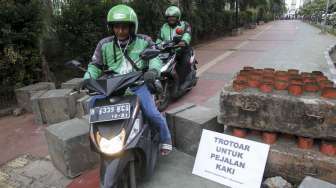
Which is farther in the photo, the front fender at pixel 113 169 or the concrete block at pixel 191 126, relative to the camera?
the concrete block at pixel 191 126

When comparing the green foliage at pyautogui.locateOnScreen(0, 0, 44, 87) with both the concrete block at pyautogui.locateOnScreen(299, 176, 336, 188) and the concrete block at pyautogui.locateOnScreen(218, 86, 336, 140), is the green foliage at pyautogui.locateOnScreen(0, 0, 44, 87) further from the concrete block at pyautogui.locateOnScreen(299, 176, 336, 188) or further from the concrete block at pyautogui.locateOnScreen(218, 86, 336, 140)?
the concrete block at pyautogui.locateOnScreen(299, 176, 336, 188)

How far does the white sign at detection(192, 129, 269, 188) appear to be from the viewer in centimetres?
312

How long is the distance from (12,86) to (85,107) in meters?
2.37

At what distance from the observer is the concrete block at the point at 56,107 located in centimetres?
539

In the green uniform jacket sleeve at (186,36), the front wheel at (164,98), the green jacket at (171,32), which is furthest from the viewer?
the green jacket at (171,32)

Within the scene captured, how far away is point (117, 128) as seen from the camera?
267cm

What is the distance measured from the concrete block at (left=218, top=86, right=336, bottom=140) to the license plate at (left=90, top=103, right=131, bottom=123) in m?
1.20

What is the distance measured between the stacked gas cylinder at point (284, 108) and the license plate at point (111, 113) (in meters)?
1.20

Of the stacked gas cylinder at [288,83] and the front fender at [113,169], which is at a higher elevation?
the stacked gas cylinder at [288,83]

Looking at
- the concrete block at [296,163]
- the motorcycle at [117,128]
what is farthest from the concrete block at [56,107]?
the concrete block at [296,163]

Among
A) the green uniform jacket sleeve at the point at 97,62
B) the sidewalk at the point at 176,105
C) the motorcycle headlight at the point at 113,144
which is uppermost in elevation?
the green uniform jacket sleeve at the point at 97,62

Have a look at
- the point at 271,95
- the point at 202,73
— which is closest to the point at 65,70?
the point at 202,73

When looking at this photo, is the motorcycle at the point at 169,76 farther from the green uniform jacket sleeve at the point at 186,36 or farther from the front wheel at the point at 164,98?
the green uniform jacket sleeve at the point at 186,36

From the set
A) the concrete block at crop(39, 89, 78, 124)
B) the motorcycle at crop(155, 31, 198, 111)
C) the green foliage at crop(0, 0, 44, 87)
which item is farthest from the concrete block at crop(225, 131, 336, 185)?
the green foliage at crop(0, 0, 44, 87)
